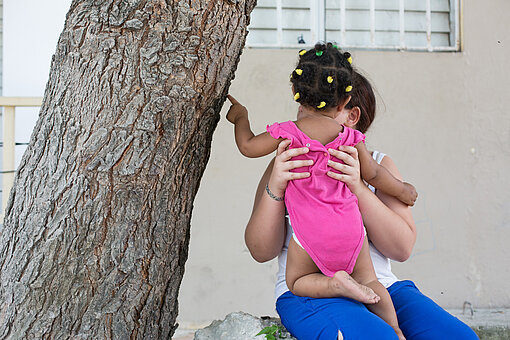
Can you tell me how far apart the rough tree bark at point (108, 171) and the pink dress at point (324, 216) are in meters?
0.43

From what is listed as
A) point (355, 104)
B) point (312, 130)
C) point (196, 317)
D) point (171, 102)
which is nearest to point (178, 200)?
point (171, 102)

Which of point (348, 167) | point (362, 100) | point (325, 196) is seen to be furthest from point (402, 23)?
point (325, 196)

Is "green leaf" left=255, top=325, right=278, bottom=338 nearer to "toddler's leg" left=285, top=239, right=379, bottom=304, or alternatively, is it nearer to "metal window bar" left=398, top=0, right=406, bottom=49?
"toddler's leg" left=285, top=239, right=379, bottom=304

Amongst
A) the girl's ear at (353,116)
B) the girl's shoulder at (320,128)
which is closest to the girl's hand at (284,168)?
the girl's shoulder at (320,128)

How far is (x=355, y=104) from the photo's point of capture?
2346 millimetres

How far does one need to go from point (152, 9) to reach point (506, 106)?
3652 mm

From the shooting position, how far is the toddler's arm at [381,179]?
2.06m

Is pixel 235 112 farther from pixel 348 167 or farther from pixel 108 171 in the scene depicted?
pixel 108 171

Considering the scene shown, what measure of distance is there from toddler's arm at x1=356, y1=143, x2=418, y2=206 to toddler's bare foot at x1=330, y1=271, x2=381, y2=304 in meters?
0.46

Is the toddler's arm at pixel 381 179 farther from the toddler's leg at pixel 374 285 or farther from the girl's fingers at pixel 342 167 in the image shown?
the toddler's leg at pixel 374 285

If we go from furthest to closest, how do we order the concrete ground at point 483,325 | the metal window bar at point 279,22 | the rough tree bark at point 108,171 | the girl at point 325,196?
the metal window bar at point 279,22, the concrete ground at point 483,325, the girl at point 325,196, the rough tree bark at point 108,171

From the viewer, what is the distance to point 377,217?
2059 mm

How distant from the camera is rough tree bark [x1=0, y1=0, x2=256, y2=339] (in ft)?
5.35

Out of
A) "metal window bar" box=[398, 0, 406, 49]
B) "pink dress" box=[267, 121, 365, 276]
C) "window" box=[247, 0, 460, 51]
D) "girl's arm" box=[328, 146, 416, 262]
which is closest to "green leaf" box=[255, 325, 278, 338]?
"pink dress" box=[267, 121, 365, 276]
